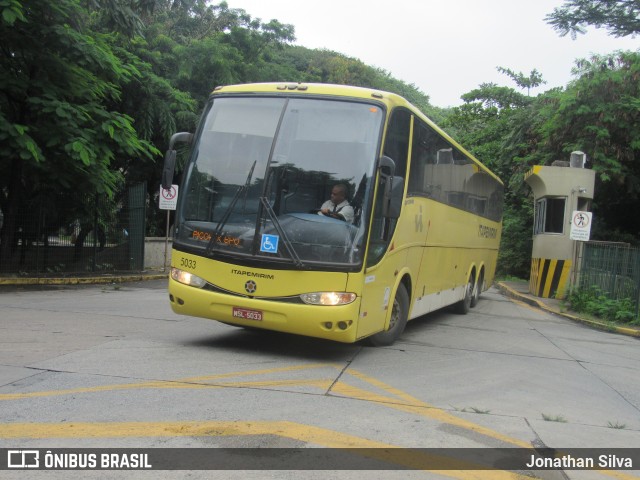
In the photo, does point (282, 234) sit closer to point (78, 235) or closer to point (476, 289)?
point (476, 289)

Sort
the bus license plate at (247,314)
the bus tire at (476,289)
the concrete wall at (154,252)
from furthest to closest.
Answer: the concrete wall at (154,252)
the bus tire at (476,289)
the bus license plate at (247,314)

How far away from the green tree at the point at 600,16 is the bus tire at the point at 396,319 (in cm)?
1689

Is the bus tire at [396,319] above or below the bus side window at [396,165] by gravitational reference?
→ below

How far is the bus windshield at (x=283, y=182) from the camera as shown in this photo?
7008 millimetres

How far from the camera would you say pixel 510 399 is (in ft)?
20.6

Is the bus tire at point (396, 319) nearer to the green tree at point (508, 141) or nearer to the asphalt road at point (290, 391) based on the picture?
the asphalt road at point (290, 391)

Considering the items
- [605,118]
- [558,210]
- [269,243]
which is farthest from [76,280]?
[605,118]

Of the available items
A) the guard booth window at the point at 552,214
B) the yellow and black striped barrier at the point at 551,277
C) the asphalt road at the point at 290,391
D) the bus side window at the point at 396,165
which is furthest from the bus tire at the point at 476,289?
the bus side window at the point at 396,165

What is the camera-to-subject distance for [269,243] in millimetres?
7031

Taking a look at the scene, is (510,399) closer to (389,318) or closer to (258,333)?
(389,318)

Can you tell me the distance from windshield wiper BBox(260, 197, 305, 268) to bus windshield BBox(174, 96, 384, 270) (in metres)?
0.01

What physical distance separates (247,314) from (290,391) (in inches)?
59.2

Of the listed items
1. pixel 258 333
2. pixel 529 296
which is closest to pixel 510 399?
pixel 258 333

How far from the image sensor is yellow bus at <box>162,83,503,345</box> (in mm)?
6969
